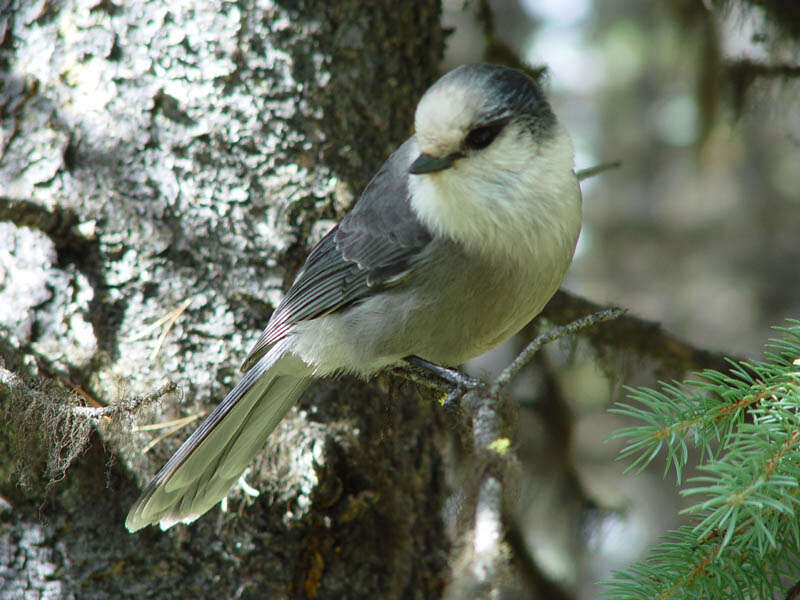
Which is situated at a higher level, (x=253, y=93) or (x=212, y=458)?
(x=253, y=93)

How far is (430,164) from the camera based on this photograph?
7.28 ft

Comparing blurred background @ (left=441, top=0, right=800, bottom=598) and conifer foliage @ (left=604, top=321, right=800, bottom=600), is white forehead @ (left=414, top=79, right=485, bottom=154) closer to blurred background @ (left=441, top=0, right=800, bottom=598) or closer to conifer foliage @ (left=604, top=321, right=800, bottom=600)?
conifer foliage @ (left=604, top=321, right=800, bottom=600)

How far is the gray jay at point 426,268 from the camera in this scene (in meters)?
2.31

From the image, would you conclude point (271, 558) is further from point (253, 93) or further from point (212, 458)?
point (253, 93)

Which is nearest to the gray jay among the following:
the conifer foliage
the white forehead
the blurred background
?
the white forehead

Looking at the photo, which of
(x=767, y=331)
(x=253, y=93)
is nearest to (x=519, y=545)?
(x=253, y=93)

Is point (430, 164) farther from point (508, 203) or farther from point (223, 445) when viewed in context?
point (223, 445)

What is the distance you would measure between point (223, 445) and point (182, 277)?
0.55m

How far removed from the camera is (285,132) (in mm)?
2740

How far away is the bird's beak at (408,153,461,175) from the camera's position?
2.21m

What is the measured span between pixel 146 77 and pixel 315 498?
1442 millimetres

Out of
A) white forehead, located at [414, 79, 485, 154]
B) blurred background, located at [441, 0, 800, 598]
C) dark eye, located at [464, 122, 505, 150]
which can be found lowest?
blurred background, located at [441, 0, 800, 598]

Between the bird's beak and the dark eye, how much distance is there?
73 millimetres

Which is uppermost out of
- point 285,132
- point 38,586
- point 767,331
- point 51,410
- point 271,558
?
point 285,132
